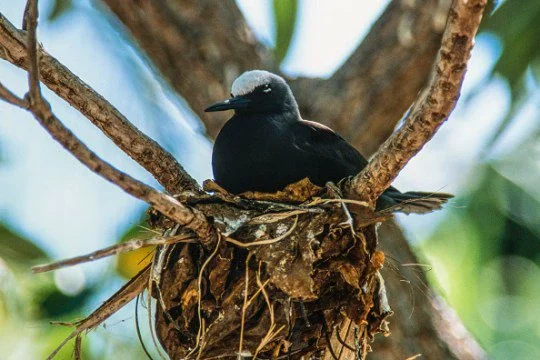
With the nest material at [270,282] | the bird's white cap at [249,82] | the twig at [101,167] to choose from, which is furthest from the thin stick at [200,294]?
the bird's white cap at [249,82]

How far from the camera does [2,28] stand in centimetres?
392

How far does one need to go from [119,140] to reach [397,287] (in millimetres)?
3277

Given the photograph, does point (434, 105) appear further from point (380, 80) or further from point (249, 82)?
point (380, 80)

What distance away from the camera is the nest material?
4.14 metres

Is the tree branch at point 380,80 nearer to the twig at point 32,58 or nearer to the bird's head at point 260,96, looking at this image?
the bird's head at point 260,96

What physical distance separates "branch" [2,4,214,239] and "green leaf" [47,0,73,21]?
5479mm

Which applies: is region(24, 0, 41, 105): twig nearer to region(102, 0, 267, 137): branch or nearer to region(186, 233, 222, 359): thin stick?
region(186, 233, 222, 359): thin stick

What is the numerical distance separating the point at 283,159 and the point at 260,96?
2.93 feet

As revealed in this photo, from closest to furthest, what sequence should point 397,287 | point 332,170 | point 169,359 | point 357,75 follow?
point 169,359 < point 332,170 < point 397,287 < point 357,75

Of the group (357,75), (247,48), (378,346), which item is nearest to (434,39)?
(357,75)

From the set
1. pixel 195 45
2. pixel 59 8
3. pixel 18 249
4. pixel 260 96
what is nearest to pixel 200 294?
pixel 260 96

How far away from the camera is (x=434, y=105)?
3.38m

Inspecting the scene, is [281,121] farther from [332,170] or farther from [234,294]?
[234,294]

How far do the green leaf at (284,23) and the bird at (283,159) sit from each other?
2.93 meters
